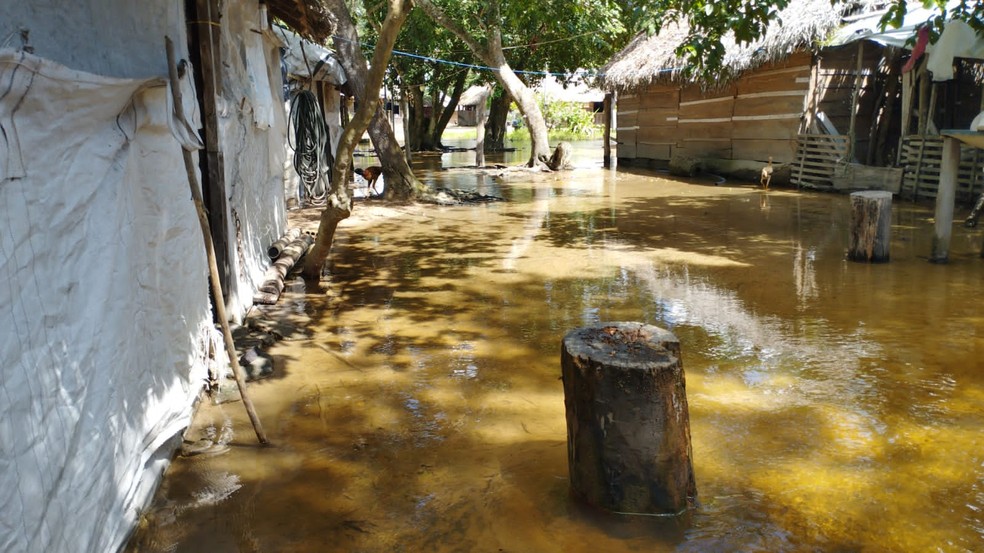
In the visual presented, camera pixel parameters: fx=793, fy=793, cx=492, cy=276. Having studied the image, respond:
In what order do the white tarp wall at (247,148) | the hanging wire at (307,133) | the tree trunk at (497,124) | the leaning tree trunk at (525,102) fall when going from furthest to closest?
1. the tree trunk at (497,124)
2. the leaning tree trunk at (525,102)
3. the hanging wire at (307,133)
4. the white tarp wall at (247,148)

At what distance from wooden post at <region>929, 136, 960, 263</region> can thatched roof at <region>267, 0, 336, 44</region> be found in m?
6.26

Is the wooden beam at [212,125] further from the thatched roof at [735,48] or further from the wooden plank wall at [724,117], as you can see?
the wooden plank wall at [724,117]

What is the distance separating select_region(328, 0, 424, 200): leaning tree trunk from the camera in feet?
44.3

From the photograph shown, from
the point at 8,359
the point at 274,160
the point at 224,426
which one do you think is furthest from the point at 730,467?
the point at 274,160

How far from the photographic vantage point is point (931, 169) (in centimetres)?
1214

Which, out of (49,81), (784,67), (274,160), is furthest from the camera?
(784,67)

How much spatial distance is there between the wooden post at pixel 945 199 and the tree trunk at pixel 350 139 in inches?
203

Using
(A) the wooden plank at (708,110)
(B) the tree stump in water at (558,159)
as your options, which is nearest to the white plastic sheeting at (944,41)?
(A) the wooden plank at (708,110)

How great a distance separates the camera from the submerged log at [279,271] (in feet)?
22.0

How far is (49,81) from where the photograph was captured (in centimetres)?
243

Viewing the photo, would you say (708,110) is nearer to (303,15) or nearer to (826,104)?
(826,104)

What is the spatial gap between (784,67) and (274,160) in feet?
34.5

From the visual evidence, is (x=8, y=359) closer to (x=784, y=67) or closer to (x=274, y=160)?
(x=274, y=160)

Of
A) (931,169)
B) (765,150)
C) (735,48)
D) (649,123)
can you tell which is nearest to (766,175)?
(765,150)
